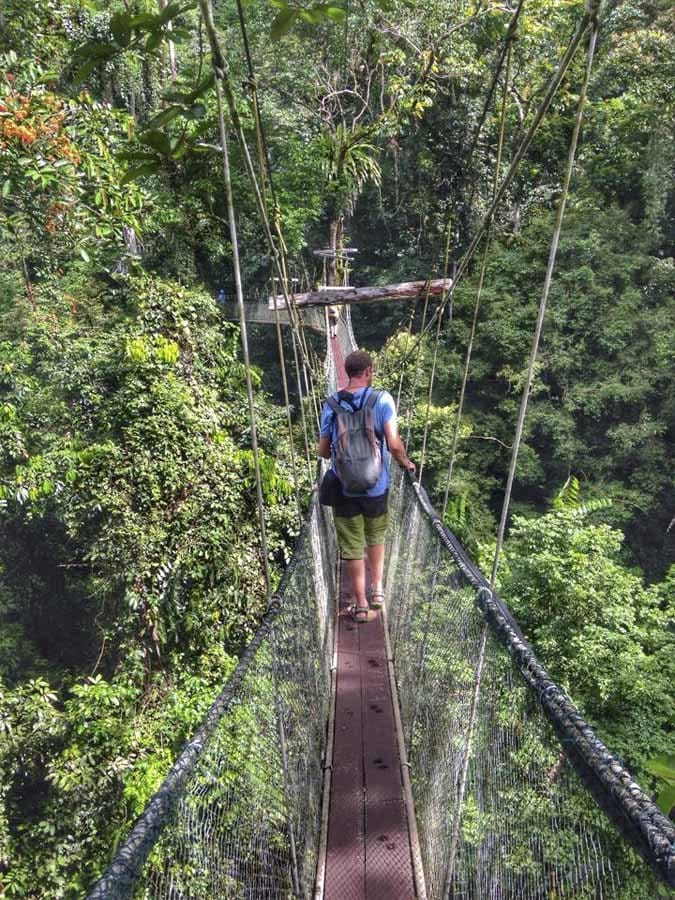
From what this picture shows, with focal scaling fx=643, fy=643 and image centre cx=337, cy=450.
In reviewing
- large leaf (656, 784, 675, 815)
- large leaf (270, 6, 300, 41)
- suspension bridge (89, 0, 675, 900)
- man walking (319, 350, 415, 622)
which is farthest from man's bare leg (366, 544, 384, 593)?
large leaf (270, 6, 300, 41)

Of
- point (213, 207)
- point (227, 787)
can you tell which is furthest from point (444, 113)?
point (227, 787)

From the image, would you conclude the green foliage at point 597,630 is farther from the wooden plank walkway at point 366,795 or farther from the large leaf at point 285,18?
the large leaf at point 285,18

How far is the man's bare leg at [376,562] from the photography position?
1.90m

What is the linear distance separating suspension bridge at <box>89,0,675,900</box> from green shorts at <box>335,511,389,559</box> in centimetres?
11

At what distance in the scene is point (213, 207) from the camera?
602 centimetres

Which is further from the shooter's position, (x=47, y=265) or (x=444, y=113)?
(x=444, y=113)

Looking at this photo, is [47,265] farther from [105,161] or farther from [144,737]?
[144,737]

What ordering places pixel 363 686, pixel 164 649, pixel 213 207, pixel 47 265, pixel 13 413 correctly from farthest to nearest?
pixel 213 207, pixel 47 265, pixel 164 649, pixel 13 413, pixel 363 686

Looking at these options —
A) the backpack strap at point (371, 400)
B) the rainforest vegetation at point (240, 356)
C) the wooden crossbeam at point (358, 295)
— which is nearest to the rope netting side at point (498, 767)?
the rainforest vegetation at point (240, 356)

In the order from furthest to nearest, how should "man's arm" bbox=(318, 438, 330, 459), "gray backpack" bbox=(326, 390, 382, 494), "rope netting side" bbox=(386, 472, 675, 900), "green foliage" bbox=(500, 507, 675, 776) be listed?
"green foliage" bbox=(500, 507, 675, 776) → "man's arm" bbox=(318, 438, 330, 459) → "gray backpack" bbox=(326, 390, 382, 494) → "rope netting side" bbox=(386, 472, 675, 900)

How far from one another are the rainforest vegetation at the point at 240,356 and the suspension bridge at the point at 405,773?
19 cm

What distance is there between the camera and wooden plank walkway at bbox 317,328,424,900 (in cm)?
112

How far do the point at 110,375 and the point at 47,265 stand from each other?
1534mm

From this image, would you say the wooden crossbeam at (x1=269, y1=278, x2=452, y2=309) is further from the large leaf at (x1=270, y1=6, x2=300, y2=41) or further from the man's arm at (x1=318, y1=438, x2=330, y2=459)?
the large leaf at (x1=270, y1=6, x2=300, y2=41)
